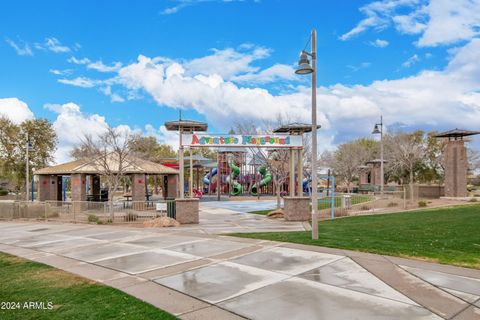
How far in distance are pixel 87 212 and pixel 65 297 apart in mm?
14275

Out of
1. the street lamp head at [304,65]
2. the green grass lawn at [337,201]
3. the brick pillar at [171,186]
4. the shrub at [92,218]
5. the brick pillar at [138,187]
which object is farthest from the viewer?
the brick pillar at [171,186]

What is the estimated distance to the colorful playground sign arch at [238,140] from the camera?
17594 millimetres

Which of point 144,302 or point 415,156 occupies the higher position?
point 415,156

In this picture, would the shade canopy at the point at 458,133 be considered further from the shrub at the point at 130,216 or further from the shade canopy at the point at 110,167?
the shrub at the point at 130,216

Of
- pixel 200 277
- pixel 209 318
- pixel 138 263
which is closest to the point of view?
pixel 209 318

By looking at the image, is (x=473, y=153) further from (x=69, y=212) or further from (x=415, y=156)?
(x=69, y=212)

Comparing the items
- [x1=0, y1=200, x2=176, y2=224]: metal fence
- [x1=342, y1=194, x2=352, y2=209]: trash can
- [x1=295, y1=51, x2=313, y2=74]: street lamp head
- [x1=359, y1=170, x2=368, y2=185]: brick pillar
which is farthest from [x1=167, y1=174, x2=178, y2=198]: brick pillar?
[x1=359, y1=170, x2=368, y2=185]: brick pillar

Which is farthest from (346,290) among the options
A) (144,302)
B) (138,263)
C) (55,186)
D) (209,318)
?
(55,186)

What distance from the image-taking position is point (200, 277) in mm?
7254

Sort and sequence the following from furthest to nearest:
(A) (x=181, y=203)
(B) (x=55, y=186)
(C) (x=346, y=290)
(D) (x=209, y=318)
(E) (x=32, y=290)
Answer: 1. (B) (x=55, y=186)
2. (A) (x=181, y=203)
3. (E) (x=32, y=290)
4. (C) (x=346, y=290)
5. (D) (x=209, y=318)

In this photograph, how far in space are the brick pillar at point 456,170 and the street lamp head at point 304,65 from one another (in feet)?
99.3

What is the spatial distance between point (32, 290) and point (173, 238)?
6.09 metres

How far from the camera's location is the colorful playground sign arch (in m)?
17.6

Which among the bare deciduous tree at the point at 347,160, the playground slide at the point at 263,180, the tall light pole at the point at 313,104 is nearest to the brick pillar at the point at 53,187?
the playground slide at the point at 263,180
